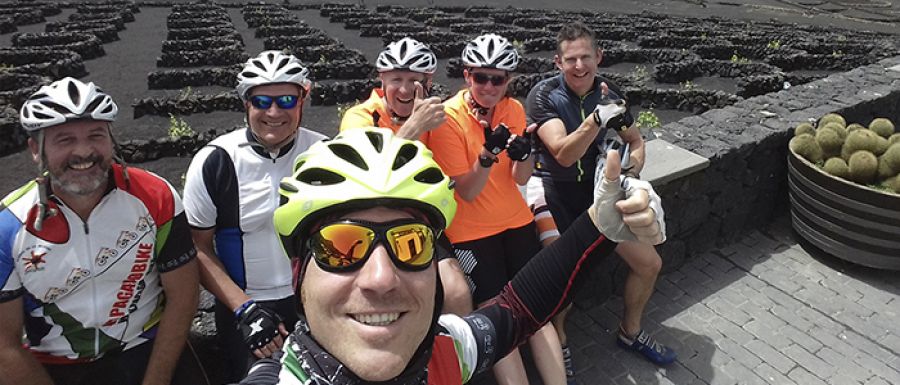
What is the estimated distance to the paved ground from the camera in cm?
517

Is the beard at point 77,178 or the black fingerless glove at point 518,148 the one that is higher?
the beard at point 77,178

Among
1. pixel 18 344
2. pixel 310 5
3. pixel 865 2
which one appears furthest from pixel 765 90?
pixel 865 2

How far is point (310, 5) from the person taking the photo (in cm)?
3400

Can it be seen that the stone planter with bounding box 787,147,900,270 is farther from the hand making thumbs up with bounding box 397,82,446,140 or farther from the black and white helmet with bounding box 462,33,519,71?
the hand making thumbs up with bounding box 397,82,446,140

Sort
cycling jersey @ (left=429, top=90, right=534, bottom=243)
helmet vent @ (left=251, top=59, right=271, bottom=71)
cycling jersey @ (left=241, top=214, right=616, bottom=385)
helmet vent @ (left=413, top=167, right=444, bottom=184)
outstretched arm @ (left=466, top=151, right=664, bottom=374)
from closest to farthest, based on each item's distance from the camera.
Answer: helmet vent @ (left=413, top=167, right=444, bottom=184) < cycling jersey @ (left=241, top=214, right=616, bottom=385) < outstretched arm @ (left=466, top=151, right=664, bottom=374) < helmet vent @ (left=251, top=59, right=271, bottom=71) < cycling jersey @ (left=429, top=90, right=534, bottom=243)

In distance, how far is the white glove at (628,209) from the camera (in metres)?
2.35

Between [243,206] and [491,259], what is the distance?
193cm

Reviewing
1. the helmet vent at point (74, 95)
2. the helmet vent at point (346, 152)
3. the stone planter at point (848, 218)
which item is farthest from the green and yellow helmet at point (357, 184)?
the stone planter at point (848, 218)

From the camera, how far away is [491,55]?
15.8 feet

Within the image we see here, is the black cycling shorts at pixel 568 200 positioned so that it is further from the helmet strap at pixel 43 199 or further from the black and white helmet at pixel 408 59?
the helmet strap at pixel 43 199

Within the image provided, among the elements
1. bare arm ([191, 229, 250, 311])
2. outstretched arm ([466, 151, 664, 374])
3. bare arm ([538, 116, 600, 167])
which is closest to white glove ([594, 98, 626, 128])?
bare arm ([538, 116, 600, 167])

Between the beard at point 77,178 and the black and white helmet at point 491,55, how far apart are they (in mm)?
2837

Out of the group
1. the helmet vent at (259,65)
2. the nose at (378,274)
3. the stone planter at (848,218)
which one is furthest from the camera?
the stone planter at (848,218)

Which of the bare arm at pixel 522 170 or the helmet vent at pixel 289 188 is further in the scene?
the bare arm at pixel 522 170
